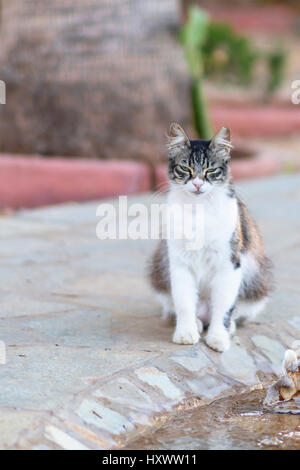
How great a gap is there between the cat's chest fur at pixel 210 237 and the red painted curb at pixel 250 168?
3.65m

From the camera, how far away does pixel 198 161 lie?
360 cm

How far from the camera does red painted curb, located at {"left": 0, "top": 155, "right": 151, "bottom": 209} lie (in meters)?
6.95

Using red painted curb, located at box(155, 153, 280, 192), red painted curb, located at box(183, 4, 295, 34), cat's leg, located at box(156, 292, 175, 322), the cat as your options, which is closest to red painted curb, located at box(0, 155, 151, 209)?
red painted curb, located at box(155, 153, 280, 192)

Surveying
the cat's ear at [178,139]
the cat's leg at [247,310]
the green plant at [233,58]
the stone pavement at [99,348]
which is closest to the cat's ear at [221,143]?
the cat's ear at [178,139]

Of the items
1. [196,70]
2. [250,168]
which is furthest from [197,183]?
[196,70]

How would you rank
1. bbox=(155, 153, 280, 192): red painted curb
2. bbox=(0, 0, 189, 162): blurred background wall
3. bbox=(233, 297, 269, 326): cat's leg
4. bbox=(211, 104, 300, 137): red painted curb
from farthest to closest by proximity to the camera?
bbox=(211, 104, 300, 137): red painted curb < bbox=(0, 0, 189, 162): blurred background wall < bbox=(155, 153, 280, 192): red painted curb < bbox=(233, 297, 269, 326): cat's leg

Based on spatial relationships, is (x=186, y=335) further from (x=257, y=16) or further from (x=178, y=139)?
(x=257, y=16)

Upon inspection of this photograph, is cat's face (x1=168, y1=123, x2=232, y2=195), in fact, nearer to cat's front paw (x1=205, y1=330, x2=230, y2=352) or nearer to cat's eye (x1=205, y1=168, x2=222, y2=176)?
cat's eye (x1=205, y1=168, x2=222, y2=176)

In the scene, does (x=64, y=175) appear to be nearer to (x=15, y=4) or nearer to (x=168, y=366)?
(x=15, y=4)

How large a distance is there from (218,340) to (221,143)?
85 centimetres

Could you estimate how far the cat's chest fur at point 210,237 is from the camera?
3.56 m

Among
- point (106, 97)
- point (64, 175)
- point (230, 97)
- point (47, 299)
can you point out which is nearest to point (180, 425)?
point (47, 299)

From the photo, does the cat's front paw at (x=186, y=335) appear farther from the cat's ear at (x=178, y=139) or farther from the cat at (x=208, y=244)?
the cat's ear at (x=178, y=139)
